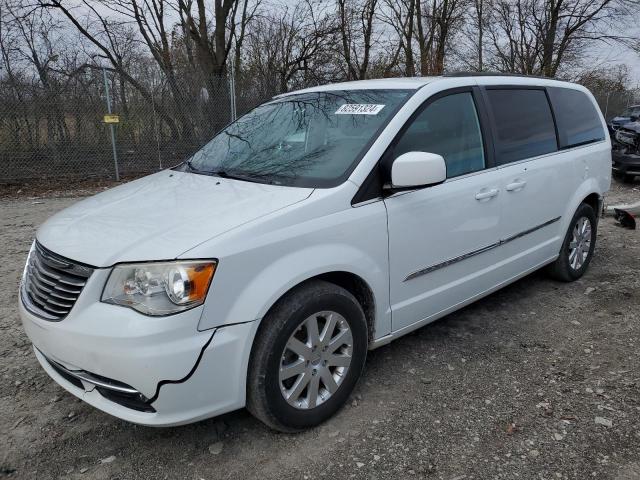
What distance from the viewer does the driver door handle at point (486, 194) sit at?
11.0ft

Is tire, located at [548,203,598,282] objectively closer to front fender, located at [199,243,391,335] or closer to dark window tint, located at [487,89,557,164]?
dark window tint, located at [487,89,557,164]

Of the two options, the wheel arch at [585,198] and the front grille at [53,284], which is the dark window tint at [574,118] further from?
the front grille at [53,284]

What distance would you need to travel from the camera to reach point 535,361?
3338mm

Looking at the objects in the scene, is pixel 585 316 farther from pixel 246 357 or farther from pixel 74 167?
pixel 74 167

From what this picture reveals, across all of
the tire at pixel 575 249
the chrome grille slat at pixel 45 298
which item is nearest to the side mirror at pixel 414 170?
the chrome grille slat at pixel 45 298

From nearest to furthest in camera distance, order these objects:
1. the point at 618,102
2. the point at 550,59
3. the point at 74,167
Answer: the point at 74,167
the point at 550,59
the point at 618,102

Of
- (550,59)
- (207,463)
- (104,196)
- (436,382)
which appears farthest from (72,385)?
(550,59)

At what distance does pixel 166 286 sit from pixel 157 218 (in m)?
0.48

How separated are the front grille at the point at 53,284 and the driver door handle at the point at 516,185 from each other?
2.71 m

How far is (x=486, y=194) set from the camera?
3393mm

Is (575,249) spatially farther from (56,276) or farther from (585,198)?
(56,276)

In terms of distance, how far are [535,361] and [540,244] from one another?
3.70 ft

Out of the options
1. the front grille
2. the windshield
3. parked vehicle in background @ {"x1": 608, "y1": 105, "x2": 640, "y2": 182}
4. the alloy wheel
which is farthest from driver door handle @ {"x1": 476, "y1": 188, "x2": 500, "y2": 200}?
parked vehicle in background @ {"x1": 608, "y1": 105, "x2": 640, "y2": 182}

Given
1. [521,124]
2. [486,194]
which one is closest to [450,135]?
[486,194]
